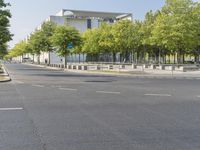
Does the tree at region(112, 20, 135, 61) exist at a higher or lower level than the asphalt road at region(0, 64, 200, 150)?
higher

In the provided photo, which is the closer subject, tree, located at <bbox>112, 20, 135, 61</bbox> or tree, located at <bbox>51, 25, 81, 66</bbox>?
tree, located at <bbox>51, 25, 81, 66</bbox>

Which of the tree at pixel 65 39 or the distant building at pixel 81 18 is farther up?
the distant building at pixel 81 18

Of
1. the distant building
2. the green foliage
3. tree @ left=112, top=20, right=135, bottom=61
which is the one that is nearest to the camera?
tree @ left=112, top=20, right=135, bottom=61

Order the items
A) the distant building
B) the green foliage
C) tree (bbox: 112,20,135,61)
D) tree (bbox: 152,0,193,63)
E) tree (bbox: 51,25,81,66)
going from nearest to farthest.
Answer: tree (bbox: 152,0,193,63)
tree (bbox: 51,25,81,66)
tree (bbox: 112,20,135,61)
the green foliage
the distant building

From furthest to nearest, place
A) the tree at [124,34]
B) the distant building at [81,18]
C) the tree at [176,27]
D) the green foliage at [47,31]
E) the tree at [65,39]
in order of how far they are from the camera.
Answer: the distant building at [81,18] → the green foliage at [47,31] → the tree at [124,34] → the tree at [65,39] → the tree at [176,27]

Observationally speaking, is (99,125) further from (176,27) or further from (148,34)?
(148,34)

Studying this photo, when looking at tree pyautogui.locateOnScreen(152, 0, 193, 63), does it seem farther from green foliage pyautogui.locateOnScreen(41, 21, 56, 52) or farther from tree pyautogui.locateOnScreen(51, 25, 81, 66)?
green foliage pyautogui.locateOnScreen(41, 21, 56, 52)

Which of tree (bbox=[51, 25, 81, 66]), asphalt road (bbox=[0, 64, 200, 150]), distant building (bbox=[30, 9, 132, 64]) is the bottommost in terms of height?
asphalt road (bbox=[0, 64, 200, 150])

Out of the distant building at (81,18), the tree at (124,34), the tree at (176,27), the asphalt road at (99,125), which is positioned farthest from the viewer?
the distant building at (81,18)

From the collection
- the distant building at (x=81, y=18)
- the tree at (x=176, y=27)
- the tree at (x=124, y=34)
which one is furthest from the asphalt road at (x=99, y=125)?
the distant building at (x=81, y=18)

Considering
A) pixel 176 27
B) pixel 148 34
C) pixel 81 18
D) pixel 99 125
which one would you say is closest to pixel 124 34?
pixel 148 34

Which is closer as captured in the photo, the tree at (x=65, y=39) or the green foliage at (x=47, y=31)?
the tree at (x=65, y=39)

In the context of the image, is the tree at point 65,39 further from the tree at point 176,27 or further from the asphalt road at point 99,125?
the asphalt road at point 99,125

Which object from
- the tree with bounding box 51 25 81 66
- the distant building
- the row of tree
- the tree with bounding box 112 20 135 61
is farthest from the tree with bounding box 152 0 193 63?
the distant building
